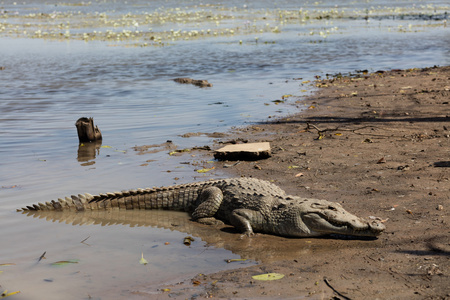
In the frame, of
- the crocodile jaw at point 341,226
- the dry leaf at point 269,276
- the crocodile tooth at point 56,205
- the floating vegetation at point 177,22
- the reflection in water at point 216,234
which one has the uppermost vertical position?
the floating vegetation at point 177,22

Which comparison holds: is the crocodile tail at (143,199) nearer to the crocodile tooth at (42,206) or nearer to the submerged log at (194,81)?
the crocodile tooth at (42,206)

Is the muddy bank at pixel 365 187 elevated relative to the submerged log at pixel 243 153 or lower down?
lower down

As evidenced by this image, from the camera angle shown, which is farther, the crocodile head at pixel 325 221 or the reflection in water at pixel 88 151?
the reflection in water at pixel 88 151

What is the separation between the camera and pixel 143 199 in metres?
6.73

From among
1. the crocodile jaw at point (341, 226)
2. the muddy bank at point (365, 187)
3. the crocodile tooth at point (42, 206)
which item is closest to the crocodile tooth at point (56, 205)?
the crocodile tooth at point (42, 206)

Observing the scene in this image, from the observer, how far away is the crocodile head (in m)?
5.34

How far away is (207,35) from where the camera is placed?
98.1 feet

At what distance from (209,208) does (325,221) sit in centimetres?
142

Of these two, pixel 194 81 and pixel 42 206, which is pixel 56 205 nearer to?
pixel 42 206

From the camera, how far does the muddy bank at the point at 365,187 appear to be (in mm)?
4434

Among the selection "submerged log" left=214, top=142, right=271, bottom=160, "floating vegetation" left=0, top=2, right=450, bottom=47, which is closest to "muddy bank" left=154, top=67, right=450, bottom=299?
"submerged log" left=214, top=142, right=271, bottom=160

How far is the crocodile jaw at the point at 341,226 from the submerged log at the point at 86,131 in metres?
5.52

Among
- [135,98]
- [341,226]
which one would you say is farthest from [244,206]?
[135,98]

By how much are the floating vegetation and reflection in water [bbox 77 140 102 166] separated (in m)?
17.3
